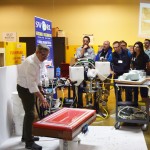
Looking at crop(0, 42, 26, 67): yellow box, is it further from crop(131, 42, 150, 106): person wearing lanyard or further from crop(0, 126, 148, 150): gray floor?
crop(131, 42, 150, 106): person wearing lanyard

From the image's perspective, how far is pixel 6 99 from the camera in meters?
3.52

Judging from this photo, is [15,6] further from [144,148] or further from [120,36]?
[144,148]

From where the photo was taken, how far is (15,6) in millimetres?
8516

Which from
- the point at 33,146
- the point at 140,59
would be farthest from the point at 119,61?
the point at 33,146

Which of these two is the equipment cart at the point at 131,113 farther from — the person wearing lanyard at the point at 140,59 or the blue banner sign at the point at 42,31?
the blue banner sign at the point at 42,31

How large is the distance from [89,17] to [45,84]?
4.66 m

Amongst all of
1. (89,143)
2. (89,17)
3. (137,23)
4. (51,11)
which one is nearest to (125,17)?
(137,23)

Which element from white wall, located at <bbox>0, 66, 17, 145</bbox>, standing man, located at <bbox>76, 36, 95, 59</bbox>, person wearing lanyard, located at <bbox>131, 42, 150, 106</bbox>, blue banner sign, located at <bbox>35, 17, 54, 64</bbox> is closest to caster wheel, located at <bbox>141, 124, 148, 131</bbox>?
person wearing lanyard, located at <bbox>131, 42, 150, 106</bbox>

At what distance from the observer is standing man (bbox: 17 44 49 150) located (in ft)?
9.41

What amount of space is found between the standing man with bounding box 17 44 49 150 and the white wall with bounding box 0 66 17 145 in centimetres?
31

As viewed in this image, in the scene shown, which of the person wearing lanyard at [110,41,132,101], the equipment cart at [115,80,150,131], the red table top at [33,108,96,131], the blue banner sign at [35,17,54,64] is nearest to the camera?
Answer: the red table top at [33,108,96,131]

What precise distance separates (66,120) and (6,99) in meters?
1.01

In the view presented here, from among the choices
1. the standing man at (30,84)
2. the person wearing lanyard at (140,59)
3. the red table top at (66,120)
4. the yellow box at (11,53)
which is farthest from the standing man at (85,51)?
the standing man at (30,84)

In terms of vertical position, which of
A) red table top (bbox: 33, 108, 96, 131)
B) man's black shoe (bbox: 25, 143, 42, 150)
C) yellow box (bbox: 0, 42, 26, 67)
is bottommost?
man's black shoe (bbox: 25, 143, 42, 150)
